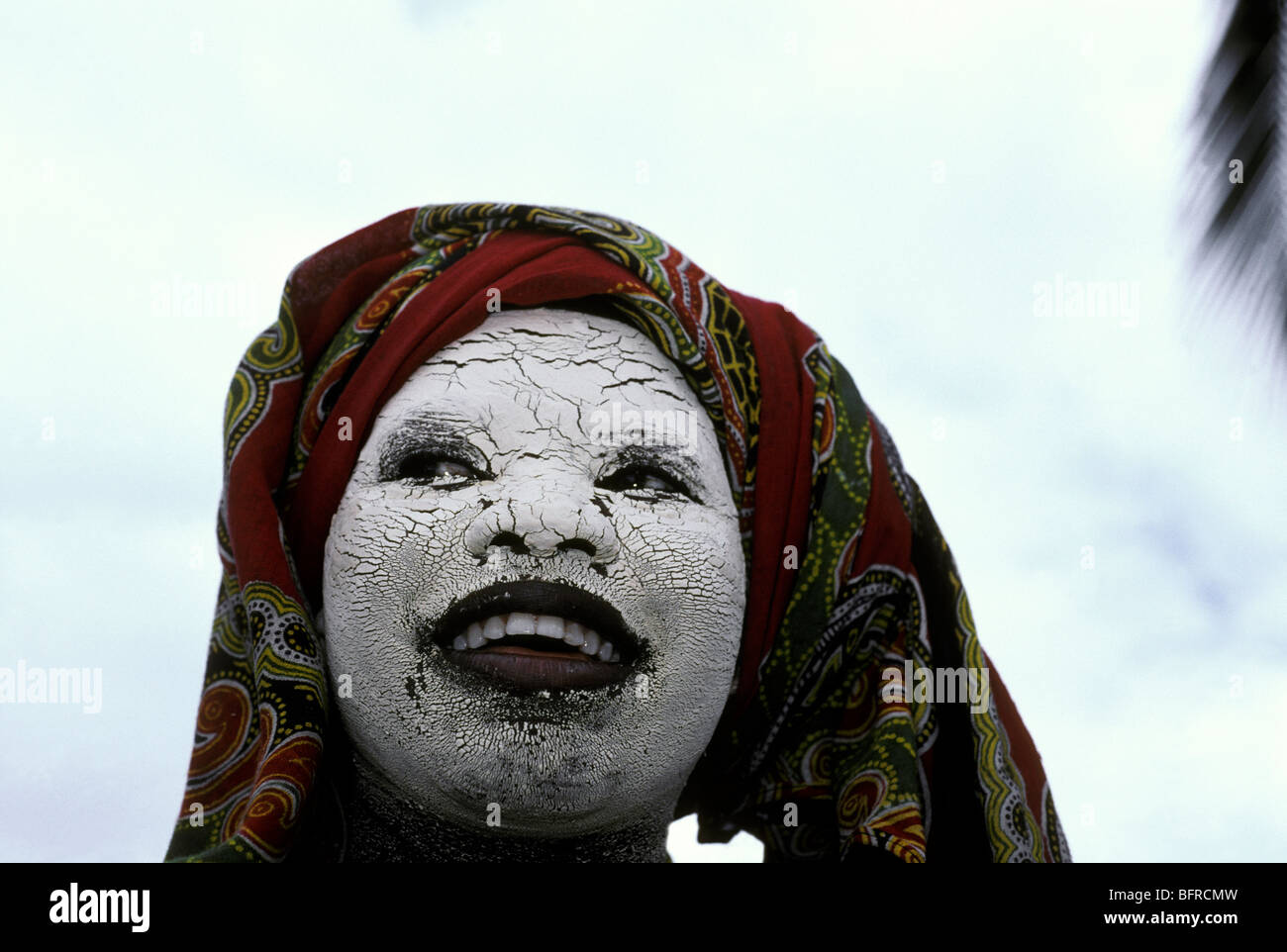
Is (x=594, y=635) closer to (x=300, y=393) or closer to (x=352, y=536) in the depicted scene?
(x=352, y=536)

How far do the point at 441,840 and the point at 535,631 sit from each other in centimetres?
50

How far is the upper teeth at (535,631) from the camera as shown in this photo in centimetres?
280

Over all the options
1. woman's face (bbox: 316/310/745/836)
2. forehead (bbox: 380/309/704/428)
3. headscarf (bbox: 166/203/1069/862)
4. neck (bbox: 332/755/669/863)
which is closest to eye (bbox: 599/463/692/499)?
woman's face (bbox: 316/310/745/836)

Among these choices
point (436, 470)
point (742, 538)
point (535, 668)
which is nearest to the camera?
point (535, 668)

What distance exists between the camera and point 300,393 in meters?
3.40

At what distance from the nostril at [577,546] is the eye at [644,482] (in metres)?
0.20

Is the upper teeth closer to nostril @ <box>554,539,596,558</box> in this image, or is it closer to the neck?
nostril @ <box>554,539,596,558</box>

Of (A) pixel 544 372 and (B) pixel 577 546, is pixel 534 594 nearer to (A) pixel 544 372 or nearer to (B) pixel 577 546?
(B) pixel 577 546

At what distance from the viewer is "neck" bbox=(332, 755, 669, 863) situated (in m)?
2.99

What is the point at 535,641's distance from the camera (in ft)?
9.24

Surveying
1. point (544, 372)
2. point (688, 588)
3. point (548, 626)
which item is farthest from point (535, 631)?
point (544, 372)

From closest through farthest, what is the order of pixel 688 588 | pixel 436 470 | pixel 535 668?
1. pixel 535 668
2. pixel 688 588
3. pixel 436 470

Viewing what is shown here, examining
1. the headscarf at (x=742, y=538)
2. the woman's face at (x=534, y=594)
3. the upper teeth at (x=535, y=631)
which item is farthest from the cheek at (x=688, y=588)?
the headscarf at (x=742, y=538)
